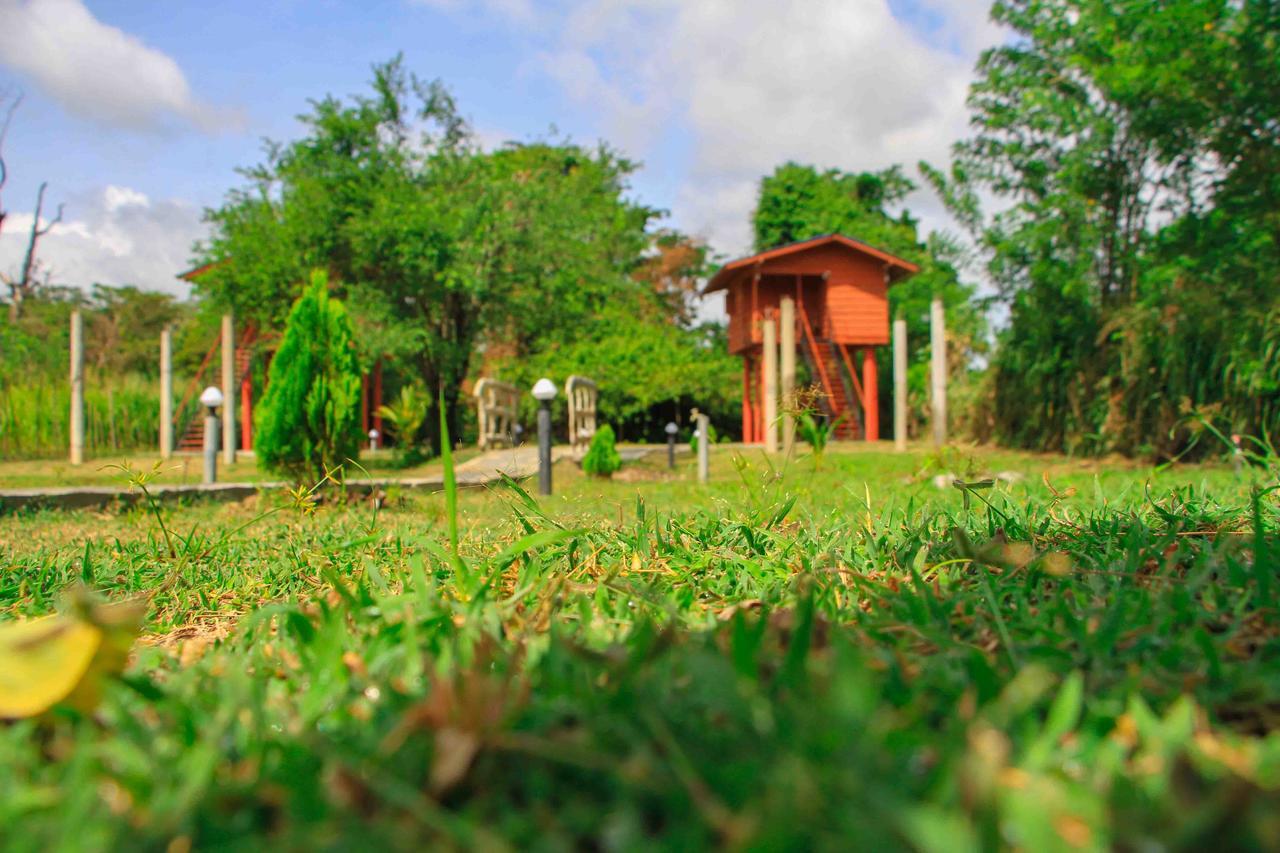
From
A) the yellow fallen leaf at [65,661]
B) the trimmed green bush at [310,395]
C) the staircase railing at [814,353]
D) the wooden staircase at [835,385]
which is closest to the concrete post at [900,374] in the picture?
the staircase railing at [814,353]

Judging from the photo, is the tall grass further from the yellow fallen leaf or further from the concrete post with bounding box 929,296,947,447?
the yellow fallen leaf

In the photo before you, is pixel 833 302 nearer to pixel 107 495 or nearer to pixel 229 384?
pixel 229 384

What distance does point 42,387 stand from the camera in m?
16.5

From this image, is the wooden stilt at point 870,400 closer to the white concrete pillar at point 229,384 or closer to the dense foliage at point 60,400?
the white concrete pillar at point 229,384

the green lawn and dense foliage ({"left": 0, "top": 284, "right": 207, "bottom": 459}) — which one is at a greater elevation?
dense foliage ({"left": 0, "top": 284, "right": 207, "bottom": 459})

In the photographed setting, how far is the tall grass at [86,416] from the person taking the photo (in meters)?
15.7

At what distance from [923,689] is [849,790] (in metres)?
0.38

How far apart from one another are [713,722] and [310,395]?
21.9 feet

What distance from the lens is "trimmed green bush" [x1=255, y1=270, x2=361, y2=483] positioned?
6.91 metres

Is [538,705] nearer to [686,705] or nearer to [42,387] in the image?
[686,705]

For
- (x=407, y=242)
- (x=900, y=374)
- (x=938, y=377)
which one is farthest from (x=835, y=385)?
(x=407, y=242)

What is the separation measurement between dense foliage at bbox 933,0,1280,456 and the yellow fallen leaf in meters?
10.1

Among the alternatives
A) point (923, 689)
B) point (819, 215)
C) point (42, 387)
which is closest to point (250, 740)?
point (923, 689)

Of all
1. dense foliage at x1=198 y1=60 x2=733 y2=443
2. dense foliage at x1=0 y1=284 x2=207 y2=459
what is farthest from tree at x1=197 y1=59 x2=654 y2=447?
dense foliage at x1=0 y1=284 x2=207 y2=459
